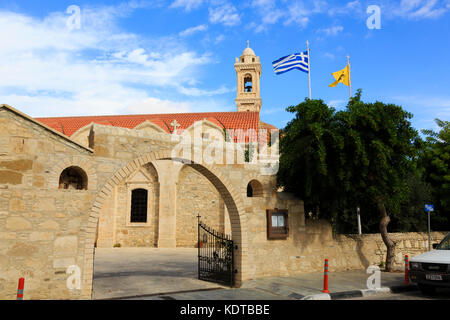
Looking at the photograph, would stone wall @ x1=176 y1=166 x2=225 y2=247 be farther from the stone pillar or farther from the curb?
the curb

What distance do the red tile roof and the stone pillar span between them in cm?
324

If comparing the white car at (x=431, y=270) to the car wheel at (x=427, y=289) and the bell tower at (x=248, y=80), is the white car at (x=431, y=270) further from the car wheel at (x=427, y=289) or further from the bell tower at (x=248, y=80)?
the bell tower at (x=248, y=80)

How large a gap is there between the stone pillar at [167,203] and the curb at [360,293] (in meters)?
15.3

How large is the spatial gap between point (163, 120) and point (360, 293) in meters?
21.0

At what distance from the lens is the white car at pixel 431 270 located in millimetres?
8438

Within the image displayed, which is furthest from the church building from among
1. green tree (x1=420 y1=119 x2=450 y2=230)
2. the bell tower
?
the bell tower

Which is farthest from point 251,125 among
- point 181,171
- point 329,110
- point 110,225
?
point 329,110

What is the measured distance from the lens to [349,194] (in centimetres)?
1166

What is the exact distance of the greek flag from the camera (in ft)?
53.0

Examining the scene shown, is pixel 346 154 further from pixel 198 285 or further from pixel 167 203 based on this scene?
pixel 167 203

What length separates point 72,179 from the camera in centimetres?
831

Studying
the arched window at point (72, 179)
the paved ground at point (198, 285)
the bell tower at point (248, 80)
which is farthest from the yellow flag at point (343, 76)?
the bell tower at point (248, 80)

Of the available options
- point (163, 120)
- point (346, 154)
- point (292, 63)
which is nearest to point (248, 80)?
point (163, 120)
